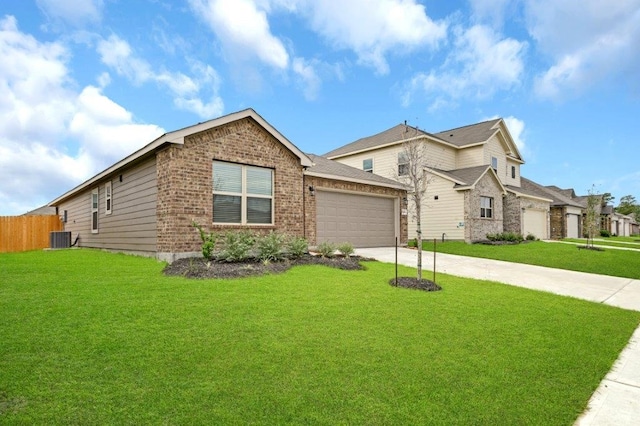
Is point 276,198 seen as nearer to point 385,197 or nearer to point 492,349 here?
point 385,197

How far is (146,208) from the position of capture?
11.1 m

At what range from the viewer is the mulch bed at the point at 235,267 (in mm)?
7703

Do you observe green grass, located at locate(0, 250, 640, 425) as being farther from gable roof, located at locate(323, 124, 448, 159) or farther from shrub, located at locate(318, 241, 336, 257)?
gable roof, located at locate(323, 124, 448, 159)

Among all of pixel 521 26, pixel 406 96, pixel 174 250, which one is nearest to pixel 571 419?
pixel 174 250

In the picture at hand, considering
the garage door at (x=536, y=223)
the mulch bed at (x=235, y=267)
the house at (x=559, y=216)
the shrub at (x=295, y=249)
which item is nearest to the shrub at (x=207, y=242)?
the mulch bed at (x=235, y=267)

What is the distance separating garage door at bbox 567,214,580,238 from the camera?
106 feet

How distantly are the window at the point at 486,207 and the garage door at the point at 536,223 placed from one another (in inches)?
217

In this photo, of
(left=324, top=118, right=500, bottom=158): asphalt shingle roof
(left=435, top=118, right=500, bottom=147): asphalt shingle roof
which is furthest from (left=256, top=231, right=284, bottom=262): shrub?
(left=435, top=118, right=500, bottom=147): asphalt shingle roof

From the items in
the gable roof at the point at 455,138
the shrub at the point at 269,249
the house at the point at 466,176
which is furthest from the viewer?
the gable roof at the point at 455,138

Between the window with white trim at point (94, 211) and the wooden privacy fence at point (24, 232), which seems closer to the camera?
the window with white trim at point (94, 211)

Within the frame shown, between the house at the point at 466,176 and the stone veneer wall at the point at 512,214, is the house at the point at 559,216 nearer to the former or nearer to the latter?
the house at the point at 466,176

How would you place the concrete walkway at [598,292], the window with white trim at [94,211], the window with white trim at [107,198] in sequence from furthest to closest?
the window with white trim at [94,211] → the window with white trim at [107,198] → the concrete walkway at [598,292]

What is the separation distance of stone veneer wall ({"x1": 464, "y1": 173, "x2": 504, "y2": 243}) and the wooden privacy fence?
966 inches

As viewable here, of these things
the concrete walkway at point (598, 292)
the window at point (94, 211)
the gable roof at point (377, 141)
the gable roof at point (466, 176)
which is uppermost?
the gable roof at point (377, 141)
